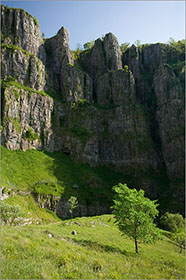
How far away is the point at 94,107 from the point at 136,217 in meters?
88.8

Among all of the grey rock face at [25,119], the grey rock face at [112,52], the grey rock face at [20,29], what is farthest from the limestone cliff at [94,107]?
the grey rock face at [112,52]

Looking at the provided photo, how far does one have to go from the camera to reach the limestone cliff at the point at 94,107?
86.2 meters

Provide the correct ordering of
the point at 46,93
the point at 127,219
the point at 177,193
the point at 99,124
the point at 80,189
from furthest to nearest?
the point at 99,124, the point at 46,93, the point at 177,193, the point at 80,189, the point at 127,219

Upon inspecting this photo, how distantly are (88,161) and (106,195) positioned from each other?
2318 cm

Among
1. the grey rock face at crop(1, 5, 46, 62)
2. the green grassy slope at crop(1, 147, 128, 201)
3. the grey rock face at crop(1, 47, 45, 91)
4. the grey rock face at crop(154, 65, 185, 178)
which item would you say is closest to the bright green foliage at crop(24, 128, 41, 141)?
the green grassy slope at crop(1, 147, 128, 201)

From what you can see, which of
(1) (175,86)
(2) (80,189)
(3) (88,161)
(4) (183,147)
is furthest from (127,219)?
(1) (175,86)

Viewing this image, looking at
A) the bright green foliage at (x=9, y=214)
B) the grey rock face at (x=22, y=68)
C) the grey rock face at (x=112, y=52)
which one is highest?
the grey rock face at (x=112, y=52)

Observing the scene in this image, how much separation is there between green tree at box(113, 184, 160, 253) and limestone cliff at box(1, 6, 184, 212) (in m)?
60.6

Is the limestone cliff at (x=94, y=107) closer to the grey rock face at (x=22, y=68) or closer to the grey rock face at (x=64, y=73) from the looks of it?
the grey rock face at (x=22, y=68)

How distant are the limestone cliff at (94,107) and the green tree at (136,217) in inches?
2385

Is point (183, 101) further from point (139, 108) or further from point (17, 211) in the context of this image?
point (17, 211)

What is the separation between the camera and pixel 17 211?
38.5 meters

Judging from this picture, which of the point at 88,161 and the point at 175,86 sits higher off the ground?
the point at 175,86

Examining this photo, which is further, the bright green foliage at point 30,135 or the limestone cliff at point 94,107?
the limestone cliff at point 94,107
